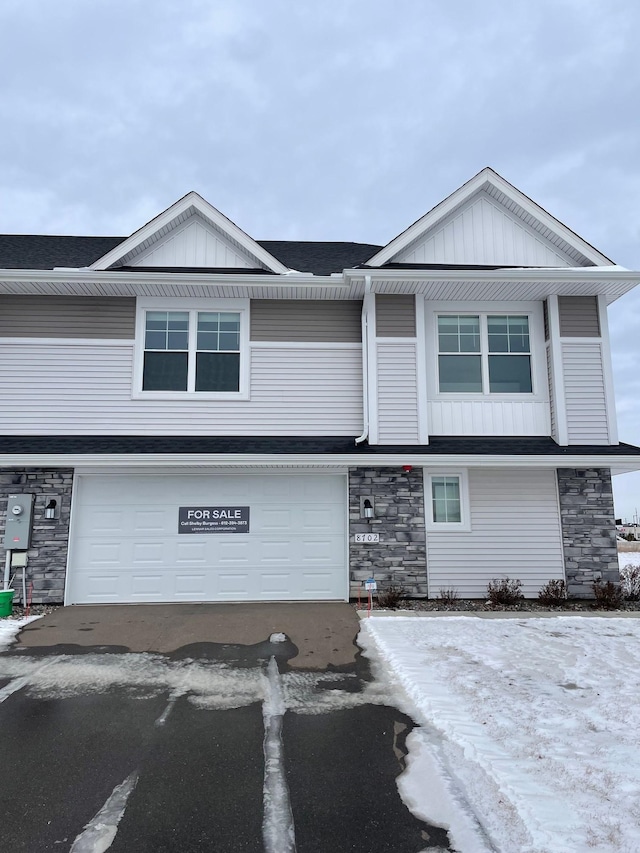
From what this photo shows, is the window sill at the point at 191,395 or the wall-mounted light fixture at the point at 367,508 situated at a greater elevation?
the window sill at the point at 191,395

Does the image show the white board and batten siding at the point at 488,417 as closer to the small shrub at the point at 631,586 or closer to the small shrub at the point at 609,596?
the small shrub at the point at 609,596

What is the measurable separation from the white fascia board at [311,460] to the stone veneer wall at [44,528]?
0.39m

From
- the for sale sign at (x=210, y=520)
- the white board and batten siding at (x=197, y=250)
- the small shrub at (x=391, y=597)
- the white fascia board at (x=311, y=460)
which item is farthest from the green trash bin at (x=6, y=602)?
the white board and batten siding at (x=197, y=250)

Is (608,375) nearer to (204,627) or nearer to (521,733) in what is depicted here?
(521,733)

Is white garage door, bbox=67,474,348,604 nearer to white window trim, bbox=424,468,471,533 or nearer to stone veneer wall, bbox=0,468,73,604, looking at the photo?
stone veneer wall, bbox=0,468,73,604

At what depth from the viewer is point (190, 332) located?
10.4 meters

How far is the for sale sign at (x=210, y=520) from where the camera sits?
9.53 metres

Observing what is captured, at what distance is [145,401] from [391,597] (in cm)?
578

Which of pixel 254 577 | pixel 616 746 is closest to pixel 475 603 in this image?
pixel 254 577

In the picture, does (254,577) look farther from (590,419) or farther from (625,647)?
(590,419)

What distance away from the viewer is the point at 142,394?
1012 centimetres

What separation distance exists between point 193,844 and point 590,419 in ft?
30.9

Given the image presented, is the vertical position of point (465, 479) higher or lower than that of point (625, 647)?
higher

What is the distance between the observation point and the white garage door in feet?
30.8
